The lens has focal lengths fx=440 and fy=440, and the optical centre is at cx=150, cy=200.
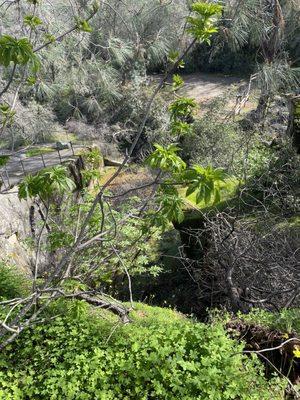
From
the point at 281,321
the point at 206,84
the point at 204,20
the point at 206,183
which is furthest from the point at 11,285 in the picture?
the point at 206,84

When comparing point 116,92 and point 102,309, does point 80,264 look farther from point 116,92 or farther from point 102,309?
point 116,92

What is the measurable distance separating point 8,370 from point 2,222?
4.45 meters

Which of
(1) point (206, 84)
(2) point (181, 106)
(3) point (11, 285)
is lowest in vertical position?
(1) point (206, 84)

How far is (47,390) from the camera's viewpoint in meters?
3.20

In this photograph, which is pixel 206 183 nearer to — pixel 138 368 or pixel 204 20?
pixel 204 20

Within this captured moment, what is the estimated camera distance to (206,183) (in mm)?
2400

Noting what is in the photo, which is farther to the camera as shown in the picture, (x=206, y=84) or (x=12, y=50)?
(x=206, y=84)

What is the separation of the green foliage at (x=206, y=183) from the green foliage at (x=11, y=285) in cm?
282

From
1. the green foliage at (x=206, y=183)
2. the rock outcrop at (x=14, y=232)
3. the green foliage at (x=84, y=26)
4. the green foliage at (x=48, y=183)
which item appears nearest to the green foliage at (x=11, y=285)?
the rock outcrop at (x=14, y=232)

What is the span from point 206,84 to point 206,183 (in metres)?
18.9

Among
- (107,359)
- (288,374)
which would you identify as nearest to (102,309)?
(107,359)

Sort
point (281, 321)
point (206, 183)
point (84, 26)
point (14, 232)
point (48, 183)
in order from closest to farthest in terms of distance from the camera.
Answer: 1. point (206, 183)
2. point (48, 183)
3. point (84, 26)
4. point (281, 321)
5. point (14, 232)

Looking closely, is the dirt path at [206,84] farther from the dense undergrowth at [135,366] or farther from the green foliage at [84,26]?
the dense undergrowth at [135,366]

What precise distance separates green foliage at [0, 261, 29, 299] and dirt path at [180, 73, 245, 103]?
14368 mm
